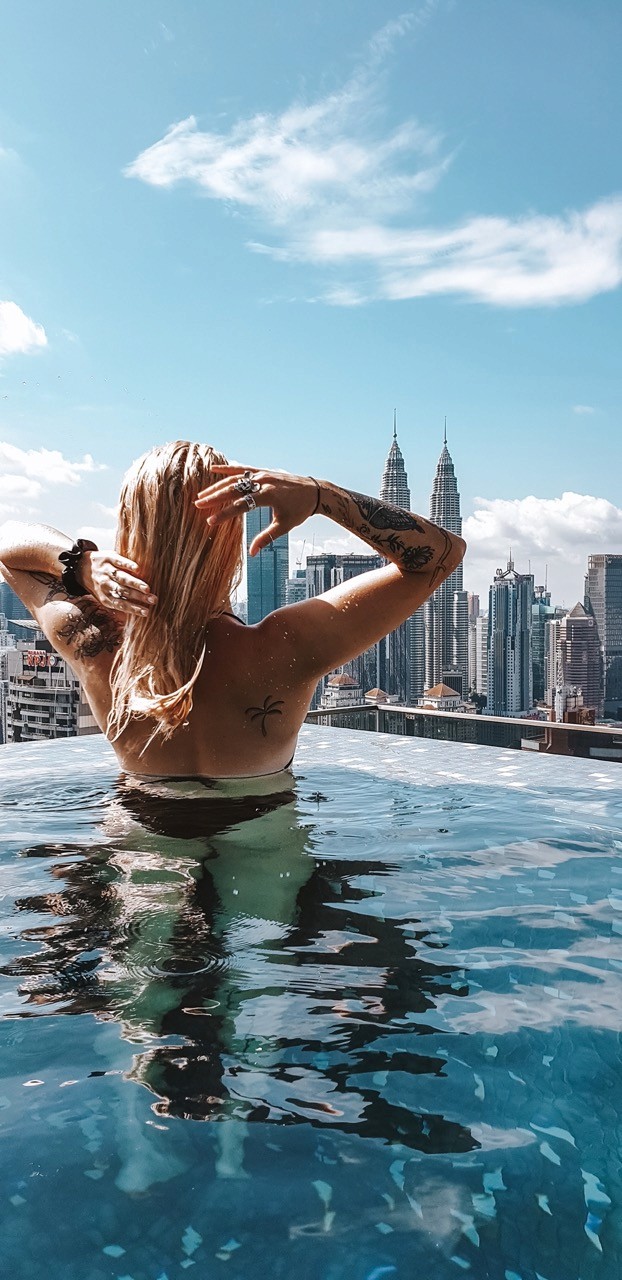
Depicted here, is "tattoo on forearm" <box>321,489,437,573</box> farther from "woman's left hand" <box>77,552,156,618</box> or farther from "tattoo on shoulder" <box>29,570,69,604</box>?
"tattoo on shoulder" <box>29,570,69,604</box>

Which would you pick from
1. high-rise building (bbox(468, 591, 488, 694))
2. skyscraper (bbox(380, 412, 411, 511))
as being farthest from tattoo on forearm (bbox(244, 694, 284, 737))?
skyscraper (bbox(380, 412, 411, 511))

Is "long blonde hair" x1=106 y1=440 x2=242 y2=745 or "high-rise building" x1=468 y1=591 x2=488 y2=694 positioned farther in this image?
"high-rise building" x1=468 y1=591 x2=488 y2=694

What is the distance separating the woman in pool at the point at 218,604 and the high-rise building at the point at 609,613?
25.4 metres

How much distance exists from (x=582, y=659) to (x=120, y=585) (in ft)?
103

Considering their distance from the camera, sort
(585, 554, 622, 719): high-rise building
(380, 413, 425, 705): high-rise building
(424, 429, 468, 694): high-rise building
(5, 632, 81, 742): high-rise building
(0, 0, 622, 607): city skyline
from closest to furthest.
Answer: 1. (0, 0, 622, 607): city skyline
2. (380, 413, 425, 705): high-rise building
3. (5, 632, 81, 742): high-rise building
4. (585, 554, 622, 719): high-rise building
5. (424, 429, 468, 694): high-rise building

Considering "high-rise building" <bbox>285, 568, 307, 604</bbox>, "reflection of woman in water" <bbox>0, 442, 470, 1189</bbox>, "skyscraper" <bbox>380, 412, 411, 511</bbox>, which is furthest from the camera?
"skyscraper" <bbox>380, 412, 411, 511</bbox>

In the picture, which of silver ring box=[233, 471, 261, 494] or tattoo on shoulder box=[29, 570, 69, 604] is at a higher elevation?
silver ring box=[233, 471, 261, 494]

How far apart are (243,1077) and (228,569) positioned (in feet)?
4.38

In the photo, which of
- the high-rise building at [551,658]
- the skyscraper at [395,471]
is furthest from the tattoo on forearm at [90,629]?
the skyscraper at [395,471]

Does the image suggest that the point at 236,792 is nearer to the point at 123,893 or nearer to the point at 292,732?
the point at 292,732

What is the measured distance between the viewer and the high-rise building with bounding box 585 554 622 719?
28266 millimetres

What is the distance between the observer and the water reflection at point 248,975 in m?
0.95

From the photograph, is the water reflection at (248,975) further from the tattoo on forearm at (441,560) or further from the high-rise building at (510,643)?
the high-rise building at (510,643)

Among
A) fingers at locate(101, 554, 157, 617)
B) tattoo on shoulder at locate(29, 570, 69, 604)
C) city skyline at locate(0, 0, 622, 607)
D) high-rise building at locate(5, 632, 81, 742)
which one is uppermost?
city skyline at locate(0, 0, 622, 607)
